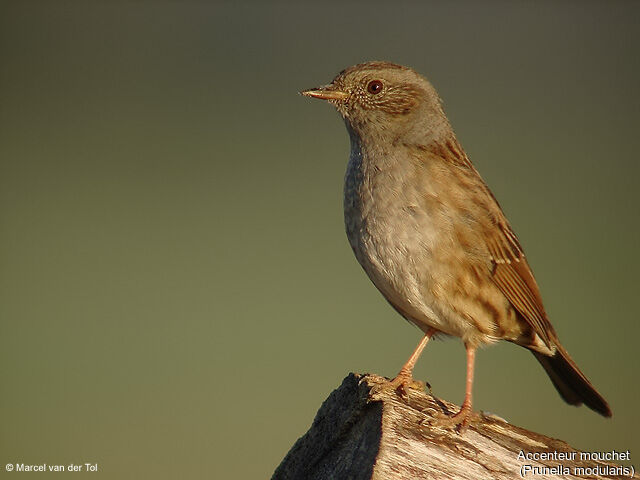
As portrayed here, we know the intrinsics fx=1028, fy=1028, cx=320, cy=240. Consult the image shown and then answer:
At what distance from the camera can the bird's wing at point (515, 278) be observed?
5.96 m

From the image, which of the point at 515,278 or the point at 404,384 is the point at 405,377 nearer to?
the point at 404,384

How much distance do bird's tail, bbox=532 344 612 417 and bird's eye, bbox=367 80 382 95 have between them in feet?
6.31

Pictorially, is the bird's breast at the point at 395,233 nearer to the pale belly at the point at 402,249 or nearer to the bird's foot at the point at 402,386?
the pale belly at the point at 402,249

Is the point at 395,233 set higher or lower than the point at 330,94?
lower

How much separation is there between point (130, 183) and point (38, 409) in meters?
6.34

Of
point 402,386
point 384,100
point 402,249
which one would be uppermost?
point 384,100

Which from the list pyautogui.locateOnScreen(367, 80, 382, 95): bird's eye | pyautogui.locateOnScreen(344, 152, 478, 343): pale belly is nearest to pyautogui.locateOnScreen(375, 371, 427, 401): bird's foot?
pyautogui.locateOnScreen(344, 152, 478, 343): pale belly

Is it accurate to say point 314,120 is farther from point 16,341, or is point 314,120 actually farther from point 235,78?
point 16,341

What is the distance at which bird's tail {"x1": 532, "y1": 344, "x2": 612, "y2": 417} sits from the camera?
243 inches

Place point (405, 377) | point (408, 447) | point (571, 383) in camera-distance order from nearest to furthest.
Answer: point (408, 447), point (405, 377), point (571, 383)

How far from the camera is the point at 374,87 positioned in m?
6.47

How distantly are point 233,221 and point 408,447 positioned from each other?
11683 mm


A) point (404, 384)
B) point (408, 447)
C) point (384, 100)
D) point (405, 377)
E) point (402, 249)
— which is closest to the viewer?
point (408, 447)

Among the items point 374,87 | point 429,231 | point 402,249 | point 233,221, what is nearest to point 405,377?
point 402,249
